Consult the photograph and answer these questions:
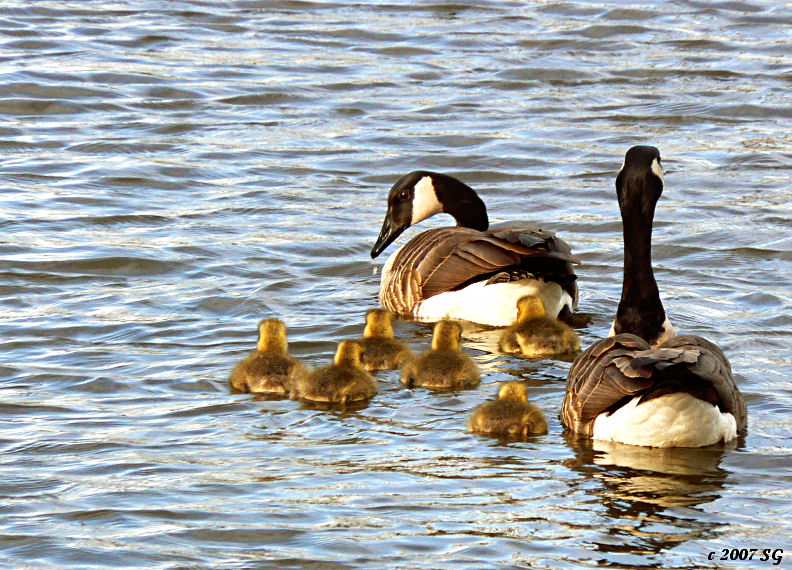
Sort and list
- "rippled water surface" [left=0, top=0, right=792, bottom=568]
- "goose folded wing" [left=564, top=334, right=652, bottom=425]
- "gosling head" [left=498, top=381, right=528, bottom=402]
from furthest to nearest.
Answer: "gosling head" [left=498, top=381, right=528, bottom=402], "goose folded wing" [left=564, top=334, right=652, bottom=425], "rippled water surface" [left=0, top=0, right=792, bottom=568]

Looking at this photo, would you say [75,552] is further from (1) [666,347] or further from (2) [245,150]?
(2) [245,150]

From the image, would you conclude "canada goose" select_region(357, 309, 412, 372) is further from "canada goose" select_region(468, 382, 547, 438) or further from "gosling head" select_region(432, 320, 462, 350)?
"canada goose" select_region(468, 382, 547, 438)

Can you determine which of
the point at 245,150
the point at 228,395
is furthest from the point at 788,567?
the point at 245,150

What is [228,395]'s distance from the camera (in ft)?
27.9

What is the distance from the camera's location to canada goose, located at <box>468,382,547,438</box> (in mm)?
7641

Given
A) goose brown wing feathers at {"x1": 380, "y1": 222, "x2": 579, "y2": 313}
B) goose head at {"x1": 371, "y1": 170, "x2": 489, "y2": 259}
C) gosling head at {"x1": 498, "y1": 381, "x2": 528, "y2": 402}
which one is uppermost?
goose head at {"x1": 371, "y1": 170, "x2": 489, "y2": 259}

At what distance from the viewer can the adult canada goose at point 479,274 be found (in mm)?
10273

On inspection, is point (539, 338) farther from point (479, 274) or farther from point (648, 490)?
point (648, 490)

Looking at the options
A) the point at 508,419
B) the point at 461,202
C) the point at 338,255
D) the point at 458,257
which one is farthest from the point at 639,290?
the point at 338,255

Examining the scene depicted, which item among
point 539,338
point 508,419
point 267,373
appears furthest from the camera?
point 539,338

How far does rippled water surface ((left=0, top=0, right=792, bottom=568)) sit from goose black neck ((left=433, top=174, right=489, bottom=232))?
2.97 feet

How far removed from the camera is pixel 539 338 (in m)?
9.46

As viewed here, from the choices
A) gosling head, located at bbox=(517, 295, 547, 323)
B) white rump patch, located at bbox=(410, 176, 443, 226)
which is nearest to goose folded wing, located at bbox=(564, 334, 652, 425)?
gosling head, located at bbox=(517, 295, 547, 323)

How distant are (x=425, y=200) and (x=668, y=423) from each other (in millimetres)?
4821
